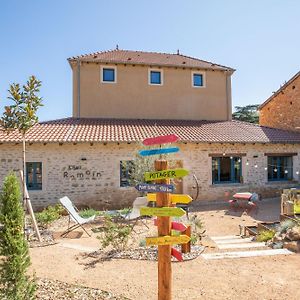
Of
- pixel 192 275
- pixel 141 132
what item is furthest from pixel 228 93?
pixel 192 275

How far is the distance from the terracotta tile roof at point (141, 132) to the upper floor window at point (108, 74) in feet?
7.83

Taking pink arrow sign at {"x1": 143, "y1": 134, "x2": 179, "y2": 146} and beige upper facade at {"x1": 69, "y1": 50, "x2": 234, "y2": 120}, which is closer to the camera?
pink arrow sign at {"x1": 143, "y1": 134, "x2": 179, "y2": 146}

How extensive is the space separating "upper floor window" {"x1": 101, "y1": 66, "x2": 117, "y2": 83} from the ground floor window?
5919 millimetres

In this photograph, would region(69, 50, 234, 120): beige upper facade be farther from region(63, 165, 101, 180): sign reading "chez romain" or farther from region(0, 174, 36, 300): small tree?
region(0, 174, 36, 300): small tree

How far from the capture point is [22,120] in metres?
8.09

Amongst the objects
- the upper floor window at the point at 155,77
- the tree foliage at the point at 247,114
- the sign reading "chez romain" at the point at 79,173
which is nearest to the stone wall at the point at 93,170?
the sign reading "chez romain" at the point at 79,173

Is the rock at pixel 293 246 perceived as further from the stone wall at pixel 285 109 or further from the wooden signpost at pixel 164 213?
the stone wall at pixel 285 109

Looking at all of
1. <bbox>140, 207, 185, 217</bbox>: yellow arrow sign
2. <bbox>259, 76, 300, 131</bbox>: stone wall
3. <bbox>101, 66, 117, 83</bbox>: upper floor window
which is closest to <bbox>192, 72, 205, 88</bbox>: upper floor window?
<bbox>101, 66, 117, 83</bbox>: upper floor window

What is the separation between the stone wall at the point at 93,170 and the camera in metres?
13.0

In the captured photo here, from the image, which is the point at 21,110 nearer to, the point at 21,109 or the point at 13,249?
the point at 21,109

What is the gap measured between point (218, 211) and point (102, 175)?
5310mm

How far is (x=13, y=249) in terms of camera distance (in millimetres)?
4195

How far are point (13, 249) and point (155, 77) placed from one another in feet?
49.6

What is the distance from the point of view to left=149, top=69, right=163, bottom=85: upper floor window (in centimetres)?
1793
